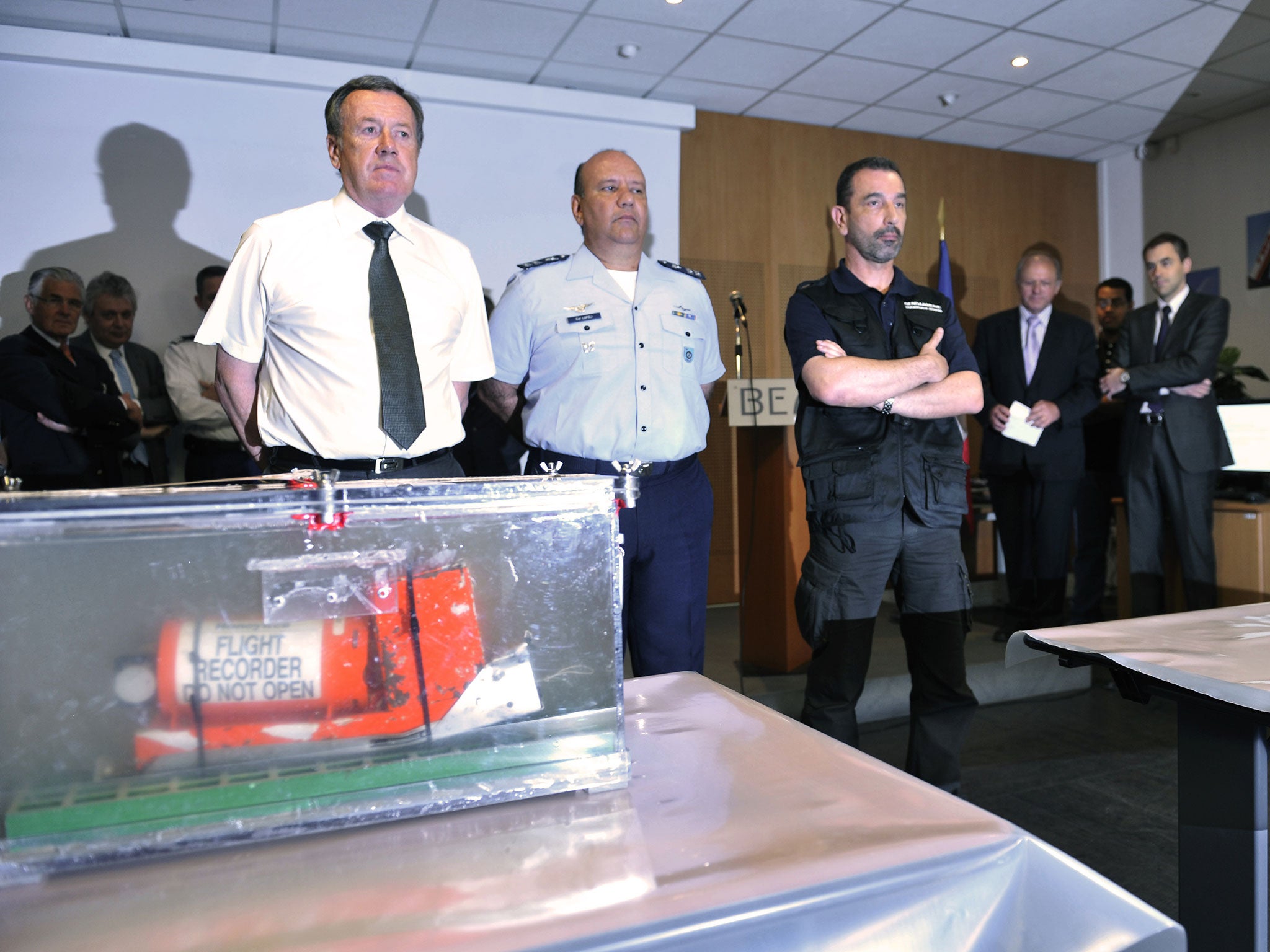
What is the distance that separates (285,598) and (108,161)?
15.0ft

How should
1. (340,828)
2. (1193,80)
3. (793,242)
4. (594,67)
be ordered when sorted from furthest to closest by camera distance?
(793,242), (1193,80), (594,67), (340,828)

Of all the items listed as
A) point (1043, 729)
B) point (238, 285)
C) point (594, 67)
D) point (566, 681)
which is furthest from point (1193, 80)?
point (566, 681)

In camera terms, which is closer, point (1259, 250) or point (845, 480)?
point (845, 480)

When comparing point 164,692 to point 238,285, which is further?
point 238,285

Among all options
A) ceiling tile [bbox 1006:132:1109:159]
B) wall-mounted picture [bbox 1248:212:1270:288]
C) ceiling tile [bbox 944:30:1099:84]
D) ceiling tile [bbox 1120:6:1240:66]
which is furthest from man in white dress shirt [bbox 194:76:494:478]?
wall-mounted picture [bbox 1248:212:1270:288]

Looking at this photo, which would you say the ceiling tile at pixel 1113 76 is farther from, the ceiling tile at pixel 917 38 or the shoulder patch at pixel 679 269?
the shoulder patch at pixel 679 269

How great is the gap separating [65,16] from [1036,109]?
18.0 ft

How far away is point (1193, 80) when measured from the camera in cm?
527

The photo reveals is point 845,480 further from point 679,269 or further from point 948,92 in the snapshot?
point 948,92

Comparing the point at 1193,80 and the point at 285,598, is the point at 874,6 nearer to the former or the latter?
the point at 1193,80

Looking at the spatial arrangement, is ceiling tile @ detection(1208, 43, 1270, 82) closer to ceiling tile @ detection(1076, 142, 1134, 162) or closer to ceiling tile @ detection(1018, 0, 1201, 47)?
ceiling tile @ detection(1018, 0, 1201, 47)

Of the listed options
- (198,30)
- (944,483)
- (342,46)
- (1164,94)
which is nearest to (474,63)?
(342,46)

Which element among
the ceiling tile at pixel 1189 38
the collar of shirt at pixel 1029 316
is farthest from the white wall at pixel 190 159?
the ceiling tile at pixel 1189 38

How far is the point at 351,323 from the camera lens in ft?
5.67
